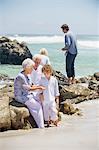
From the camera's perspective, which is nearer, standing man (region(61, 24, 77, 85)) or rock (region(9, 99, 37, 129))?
rock (region(9, 99, 37, 129))

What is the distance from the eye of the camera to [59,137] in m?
3.27

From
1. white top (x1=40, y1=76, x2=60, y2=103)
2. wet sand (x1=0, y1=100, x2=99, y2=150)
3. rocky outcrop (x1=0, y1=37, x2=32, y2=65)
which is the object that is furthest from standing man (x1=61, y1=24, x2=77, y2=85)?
wet sand (x1=0, y1=100, x2=99, y2=150)

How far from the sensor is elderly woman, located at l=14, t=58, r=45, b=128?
143 inches

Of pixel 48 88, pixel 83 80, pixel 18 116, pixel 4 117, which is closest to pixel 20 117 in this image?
pixel 18 116

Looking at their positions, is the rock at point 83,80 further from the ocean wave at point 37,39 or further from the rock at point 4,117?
the rock at point 4,117

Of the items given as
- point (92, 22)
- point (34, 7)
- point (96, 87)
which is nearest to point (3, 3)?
point (34, 7)

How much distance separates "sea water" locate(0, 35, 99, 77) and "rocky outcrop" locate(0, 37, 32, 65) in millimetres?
67

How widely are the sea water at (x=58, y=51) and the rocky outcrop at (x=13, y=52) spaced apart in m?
0.07

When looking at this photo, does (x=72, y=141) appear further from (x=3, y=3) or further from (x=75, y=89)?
(x=75, y=89)

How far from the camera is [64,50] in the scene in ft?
15.9

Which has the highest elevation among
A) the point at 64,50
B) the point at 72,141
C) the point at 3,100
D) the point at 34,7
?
the point at 34,7

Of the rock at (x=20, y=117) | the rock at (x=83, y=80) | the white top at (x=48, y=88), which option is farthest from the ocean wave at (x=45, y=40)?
the rock at (x=20, y=117)

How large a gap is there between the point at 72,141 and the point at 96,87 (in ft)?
6.95

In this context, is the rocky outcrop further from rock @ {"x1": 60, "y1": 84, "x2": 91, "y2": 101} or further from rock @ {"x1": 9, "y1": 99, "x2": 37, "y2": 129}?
rock @ {"x1": 9, "y1": 99, "x2": 37, "y2": 129}
